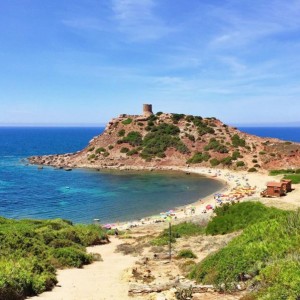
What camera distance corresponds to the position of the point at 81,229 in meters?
29.8

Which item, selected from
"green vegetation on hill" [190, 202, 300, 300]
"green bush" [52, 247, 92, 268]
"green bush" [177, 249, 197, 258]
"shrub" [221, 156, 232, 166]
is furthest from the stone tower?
"green vegetation on hill" [190, 202, 300, 300]

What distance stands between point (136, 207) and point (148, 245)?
77.0 ft

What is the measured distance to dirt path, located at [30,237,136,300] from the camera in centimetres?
1352

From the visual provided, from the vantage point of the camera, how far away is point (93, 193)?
5888cm

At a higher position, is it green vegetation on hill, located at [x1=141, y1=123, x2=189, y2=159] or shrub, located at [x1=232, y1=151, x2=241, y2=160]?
green vegetation on hill, located at [x1=141, y1=123, x2=189, y2=159]

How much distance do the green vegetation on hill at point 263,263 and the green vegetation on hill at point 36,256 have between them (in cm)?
631

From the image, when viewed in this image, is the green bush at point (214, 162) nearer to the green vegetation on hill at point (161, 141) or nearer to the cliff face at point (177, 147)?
the cliff face at point (177, 147)

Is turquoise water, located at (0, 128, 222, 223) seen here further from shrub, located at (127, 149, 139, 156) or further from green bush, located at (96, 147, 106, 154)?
green bush, located at (96, 147, 106, 154)

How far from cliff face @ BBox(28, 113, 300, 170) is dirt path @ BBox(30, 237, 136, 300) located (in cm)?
6226

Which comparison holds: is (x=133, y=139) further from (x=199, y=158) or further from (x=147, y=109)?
(x=199, y=158)

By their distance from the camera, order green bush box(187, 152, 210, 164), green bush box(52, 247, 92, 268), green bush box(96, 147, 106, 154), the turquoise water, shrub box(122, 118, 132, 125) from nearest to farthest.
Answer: green bush box(52, 247, 92, 268), the turquoise water, green bush box(187, 152, 210, 164), green bush box(96, 147, 106, 154), shrub box(122, 118, 132, 125)

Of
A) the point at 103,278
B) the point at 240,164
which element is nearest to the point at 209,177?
the point at 240,164

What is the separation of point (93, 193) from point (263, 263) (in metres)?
48.1

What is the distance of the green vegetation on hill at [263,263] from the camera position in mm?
10430
